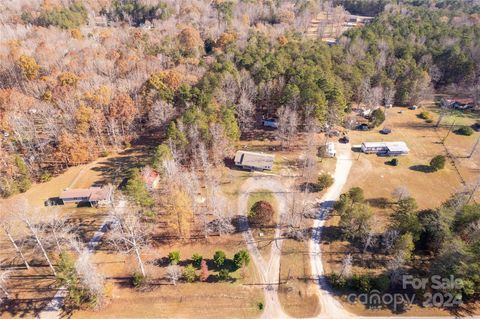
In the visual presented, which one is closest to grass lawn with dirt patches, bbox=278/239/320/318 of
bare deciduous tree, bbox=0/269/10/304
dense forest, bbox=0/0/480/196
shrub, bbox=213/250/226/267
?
shrub, bbox=213/250/226/267

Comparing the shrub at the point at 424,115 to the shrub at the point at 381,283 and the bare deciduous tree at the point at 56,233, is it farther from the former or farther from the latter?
the bare deciduous tree at the point at 56,233

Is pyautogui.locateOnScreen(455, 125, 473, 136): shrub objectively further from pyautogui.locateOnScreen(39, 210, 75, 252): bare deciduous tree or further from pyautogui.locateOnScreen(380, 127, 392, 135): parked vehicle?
pyautogui.locateOnScreen(39, 210, 75, 252): bare deciduous tree

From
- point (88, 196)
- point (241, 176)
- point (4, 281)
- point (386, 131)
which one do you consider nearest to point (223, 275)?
point (241, 176)

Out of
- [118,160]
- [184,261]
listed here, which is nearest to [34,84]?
[118,160]

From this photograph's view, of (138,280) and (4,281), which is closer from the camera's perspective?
(4,281)

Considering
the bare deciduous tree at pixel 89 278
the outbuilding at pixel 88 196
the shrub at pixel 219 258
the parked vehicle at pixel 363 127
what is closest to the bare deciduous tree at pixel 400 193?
the parked vehicle at pixel 363 127

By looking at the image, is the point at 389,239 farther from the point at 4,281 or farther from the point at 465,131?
the point at 4,281
